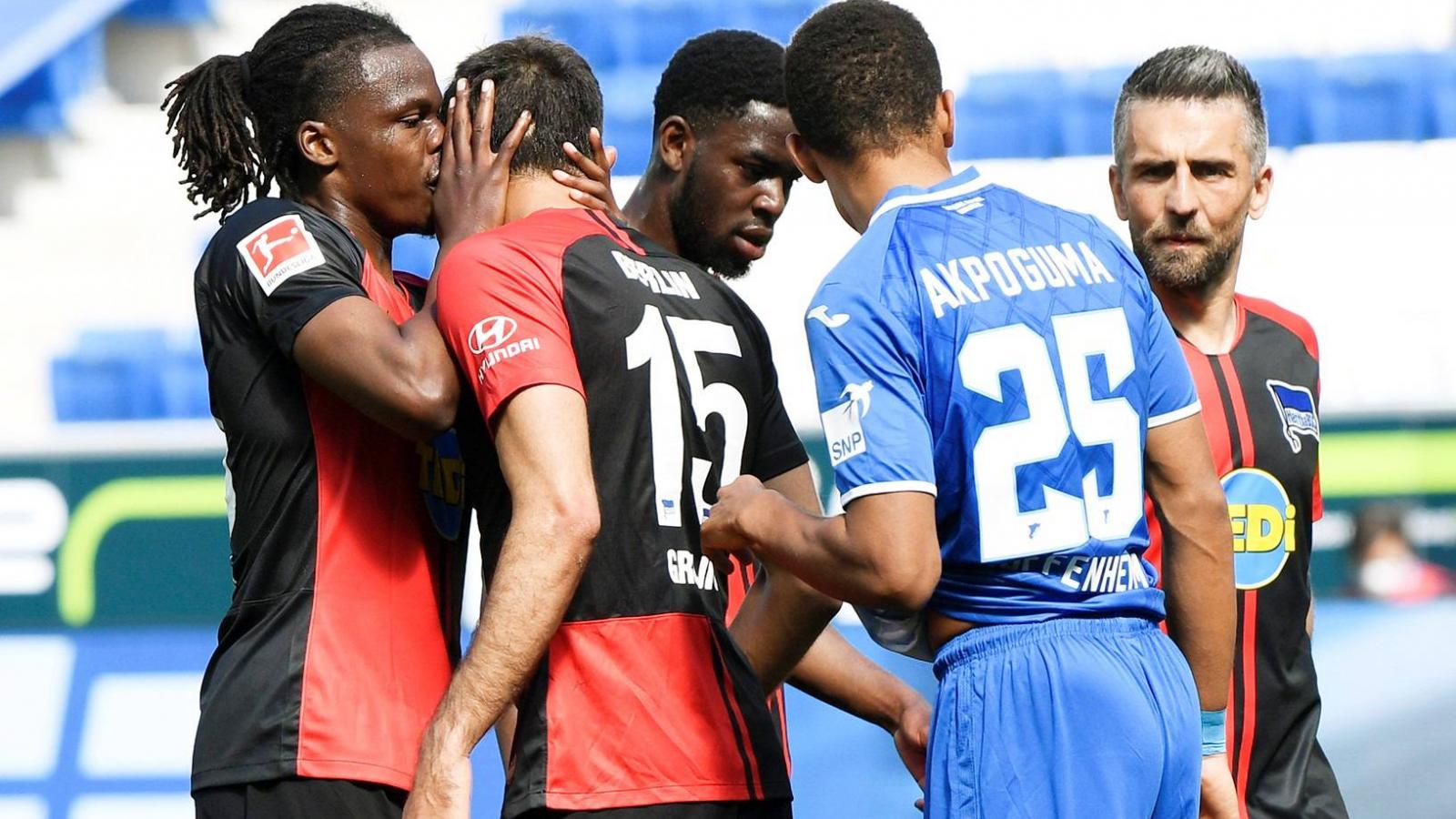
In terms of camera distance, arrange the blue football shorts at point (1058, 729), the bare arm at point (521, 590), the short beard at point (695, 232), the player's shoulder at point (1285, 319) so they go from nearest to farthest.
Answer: the bare arm at point (521, 590), the blue football shorts at point (1058, 729), the player's shoulder at point (1285, 319), the short beard at point (695, 232)

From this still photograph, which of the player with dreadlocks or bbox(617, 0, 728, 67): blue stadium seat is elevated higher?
bbox(617, 0, 728, 67): blue stadium seat

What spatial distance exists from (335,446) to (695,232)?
1682 millimetres

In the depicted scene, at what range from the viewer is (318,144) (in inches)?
121

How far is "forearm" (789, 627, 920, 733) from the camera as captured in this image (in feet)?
11.1

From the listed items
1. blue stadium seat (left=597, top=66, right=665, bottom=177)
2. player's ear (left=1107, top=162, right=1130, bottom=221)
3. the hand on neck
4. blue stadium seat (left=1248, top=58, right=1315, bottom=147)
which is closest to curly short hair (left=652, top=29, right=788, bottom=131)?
player's ear (left=1107, top=162, right=1130, bottom=221)

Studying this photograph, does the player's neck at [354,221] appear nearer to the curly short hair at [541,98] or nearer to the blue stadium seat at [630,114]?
the curly short hair at [541,98]

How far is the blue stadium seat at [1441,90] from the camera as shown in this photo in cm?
923

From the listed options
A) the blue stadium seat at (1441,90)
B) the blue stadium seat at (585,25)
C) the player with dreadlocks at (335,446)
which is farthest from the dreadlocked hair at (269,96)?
the blue stadium seat at (1441,90)

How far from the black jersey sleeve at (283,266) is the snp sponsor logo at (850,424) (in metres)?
0.82

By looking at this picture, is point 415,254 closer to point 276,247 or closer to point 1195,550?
point 276,247

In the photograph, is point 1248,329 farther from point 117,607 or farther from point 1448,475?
point 117,607

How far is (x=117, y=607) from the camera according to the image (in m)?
7.10

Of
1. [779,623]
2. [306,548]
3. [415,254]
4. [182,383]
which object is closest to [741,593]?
[779,623]

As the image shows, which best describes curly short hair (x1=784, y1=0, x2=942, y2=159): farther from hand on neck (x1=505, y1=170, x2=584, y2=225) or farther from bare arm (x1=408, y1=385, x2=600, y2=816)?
bare arm (x1=408, y1=385, x2=600, y2=816)
